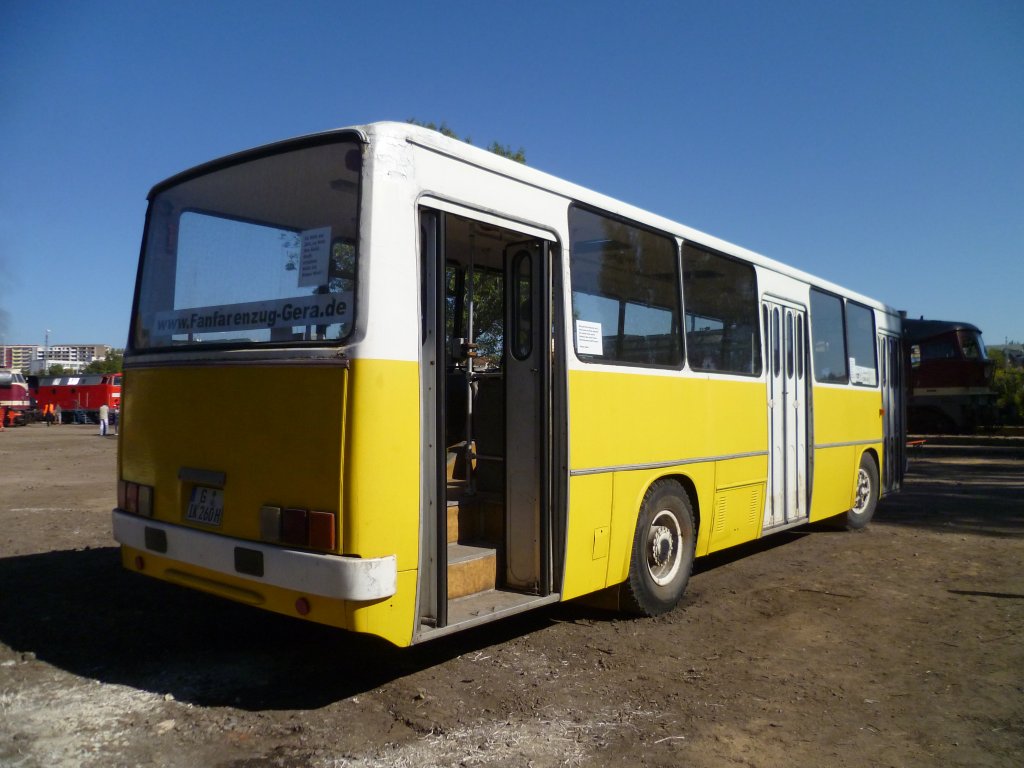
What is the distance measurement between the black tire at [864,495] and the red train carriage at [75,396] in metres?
45.4

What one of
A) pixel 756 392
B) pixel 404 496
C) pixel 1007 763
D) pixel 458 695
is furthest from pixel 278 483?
pixel 756 392

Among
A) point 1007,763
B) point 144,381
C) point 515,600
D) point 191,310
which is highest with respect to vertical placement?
point 191,310

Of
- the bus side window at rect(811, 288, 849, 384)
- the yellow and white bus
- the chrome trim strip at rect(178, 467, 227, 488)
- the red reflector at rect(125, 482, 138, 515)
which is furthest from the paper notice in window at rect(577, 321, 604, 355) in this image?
the bus side window at rect(811, 288, 849, 384)

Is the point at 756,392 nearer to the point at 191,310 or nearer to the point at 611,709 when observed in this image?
the point at 611,709

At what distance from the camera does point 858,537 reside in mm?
9812

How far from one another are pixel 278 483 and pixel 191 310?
1410 millimetres

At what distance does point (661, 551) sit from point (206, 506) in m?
3.30

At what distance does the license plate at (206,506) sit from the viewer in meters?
4.41

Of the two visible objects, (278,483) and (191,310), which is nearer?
(278,483)

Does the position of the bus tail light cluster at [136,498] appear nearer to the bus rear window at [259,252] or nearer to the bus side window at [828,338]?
Answer: the bus rear window at [259,252]

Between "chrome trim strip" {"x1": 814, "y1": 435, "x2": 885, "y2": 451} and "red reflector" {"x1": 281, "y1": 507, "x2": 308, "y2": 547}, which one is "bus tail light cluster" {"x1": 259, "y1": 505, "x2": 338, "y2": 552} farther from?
"chrome trim strip" {"x1": 814, "y1": 435, "x2": 885, "y2": 451}

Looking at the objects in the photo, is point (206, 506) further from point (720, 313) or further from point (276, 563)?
point (720, 313)

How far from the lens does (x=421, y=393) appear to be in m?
4.19

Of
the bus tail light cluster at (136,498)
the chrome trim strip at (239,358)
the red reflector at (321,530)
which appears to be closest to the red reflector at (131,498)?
the bus tail light cluster at (136,498)
